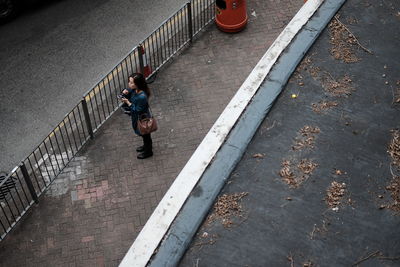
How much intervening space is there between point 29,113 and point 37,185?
1.90m

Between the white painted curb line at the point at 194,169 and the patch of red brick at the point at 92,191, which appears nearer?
the white painted curb line at the point at 194,169

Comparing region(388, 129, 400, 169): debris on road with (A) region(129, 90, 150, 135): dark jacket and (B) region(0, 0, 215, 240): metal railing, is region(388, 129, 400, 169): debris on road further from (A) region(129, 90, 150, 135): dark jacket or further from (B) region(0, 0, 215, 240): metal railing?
(B) region(0, 0, 215, 240): metal railing

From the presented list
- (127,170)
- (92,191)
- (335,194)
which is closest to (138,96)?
(127,170)

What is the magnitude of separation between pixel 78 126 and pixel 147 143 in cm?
174

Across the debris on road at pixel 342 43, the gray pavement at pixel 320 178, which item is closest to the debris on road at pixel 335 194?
the gray pavement at pixel 320 178

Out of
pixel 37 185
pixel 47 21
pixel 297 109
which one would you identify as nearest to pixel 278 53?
pixel 297 109

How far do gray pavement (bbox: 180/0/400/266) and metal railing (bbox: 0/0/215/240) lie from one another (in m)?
4.44

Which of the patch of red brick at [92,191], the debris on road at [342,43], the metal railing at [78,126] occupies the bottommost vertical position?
the patch of red brick at [92,191]

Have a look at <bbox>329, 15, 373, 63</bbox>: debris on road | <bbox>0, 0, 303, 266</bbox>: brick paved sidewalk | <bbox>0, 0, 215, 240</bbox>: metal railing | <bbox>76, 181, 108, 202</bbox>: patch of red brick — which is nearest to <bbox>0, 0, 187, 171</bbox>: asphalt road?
<bbox>0, 0, 215, 240</bbox>: metal railing

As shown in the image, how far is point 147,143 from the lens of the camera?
9852 millimetres

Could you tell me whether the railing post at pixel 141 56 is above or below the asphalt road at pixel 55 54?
above

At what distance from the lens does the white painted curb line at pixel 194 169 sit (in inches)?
184

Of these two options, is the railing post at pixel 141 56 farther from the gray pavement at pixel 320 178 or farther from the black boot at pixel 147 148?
the gray pavement at pixel 320 178

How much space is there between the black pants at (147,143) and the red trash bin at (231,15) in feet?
13.3
